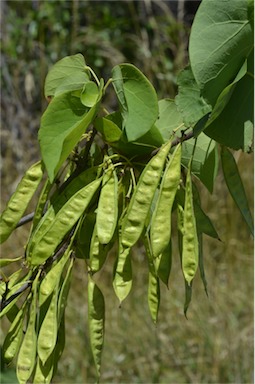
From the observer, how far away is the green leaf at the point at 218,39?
21.3 inches

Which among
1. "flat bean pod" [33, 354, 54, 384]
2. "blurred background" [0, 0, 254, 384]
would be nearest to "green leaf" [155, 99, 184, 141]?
"flat bean pod" [33, 354, 54, 384]

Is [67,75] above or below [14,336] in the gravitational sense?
above

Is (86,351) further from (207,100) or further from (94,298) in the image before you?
(207,100)

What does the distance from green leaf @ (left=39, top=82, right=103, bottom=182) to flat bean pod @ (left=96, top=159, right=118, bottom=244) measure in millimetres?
45

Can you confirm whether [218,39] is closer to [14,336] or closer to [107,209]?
[107,209]

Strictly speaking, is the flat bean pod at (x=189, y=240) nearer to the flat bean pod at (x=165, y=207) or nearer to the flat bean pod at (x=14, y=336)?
the flat bean pod at (x=165, y=207)

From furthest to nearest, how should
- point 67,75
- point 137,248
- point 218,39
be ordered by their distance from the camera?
point 137,248 < point 67,75 < point 218,39

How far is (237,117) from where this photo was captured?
1.86 ft

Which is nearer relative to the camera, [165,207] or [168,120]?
[165,207]

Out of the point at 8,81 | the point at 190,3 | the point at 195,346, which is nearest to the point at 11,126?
the point at 8,81

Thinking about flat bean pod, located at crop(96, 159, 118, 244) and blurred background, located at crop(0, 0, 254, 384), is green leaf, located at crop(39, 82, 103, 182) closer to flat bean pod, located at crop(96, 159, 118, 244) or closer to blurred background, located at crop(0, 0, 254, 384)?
flat bean pod, located at crop(96, 159, 118, 244)

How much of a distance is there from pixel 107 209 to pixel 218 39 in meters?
0.17

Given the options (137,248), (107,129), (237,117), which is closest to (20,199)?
(107,129)

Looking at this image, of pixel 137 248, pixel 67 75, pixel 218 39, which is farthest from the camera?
pixel 137 248
